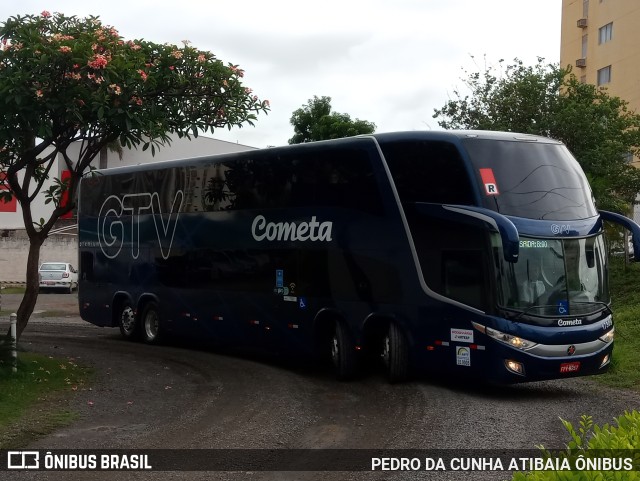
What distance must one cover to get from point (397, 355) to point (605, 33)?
50.0 meters

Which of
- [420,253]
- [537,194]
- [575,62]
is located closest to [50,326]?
[420,253]

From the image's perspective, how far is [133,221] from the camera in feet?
70.3

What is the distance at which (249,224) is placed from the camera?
695 inches

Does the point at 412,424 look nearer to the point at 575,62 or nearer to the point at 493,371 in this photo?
the point at 493,371

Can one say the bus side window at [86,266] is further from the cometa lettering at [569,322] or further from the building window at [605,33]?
the building window at [605,33]

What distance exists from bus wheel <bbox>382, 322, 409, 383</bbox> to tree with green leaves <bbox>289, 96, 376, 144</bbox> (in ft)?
107

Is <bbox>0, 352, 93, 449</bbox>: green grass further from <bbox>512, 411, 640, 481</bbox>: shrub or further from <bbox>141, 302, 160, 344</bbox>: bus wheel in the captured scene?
<bbox>512, 411, 640, 481</bbox>: shrub

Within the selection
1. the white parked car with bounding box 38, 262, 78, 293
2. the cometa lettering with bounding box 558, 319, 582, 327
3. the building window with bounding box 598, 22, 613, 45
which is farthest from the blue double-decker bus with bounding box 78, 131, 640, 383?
the building window with bounding box 598, 22, 613, 45

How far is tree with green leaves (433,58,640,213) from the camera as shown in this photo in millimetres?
28188

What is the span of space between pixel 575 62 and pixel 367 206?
5233 centimetres

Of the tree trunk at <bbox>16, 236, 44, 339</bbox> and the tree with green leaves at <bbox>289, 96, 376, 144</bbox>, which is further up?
the tree with green leaves at <bbox>289, 96, 376, 144</bbox>

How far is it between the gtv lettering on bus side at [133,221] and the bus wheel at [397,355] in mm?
6989

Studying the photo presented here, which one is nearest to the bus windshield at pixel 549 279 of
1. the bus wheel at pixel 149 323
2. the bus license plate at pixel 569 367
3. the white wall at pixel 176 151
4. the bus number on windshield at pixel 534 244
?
the bus number on windshield at pixel 534 244

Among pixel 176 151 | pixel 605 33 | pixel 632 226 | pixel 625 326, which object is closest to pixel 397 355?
pixel 632 226
